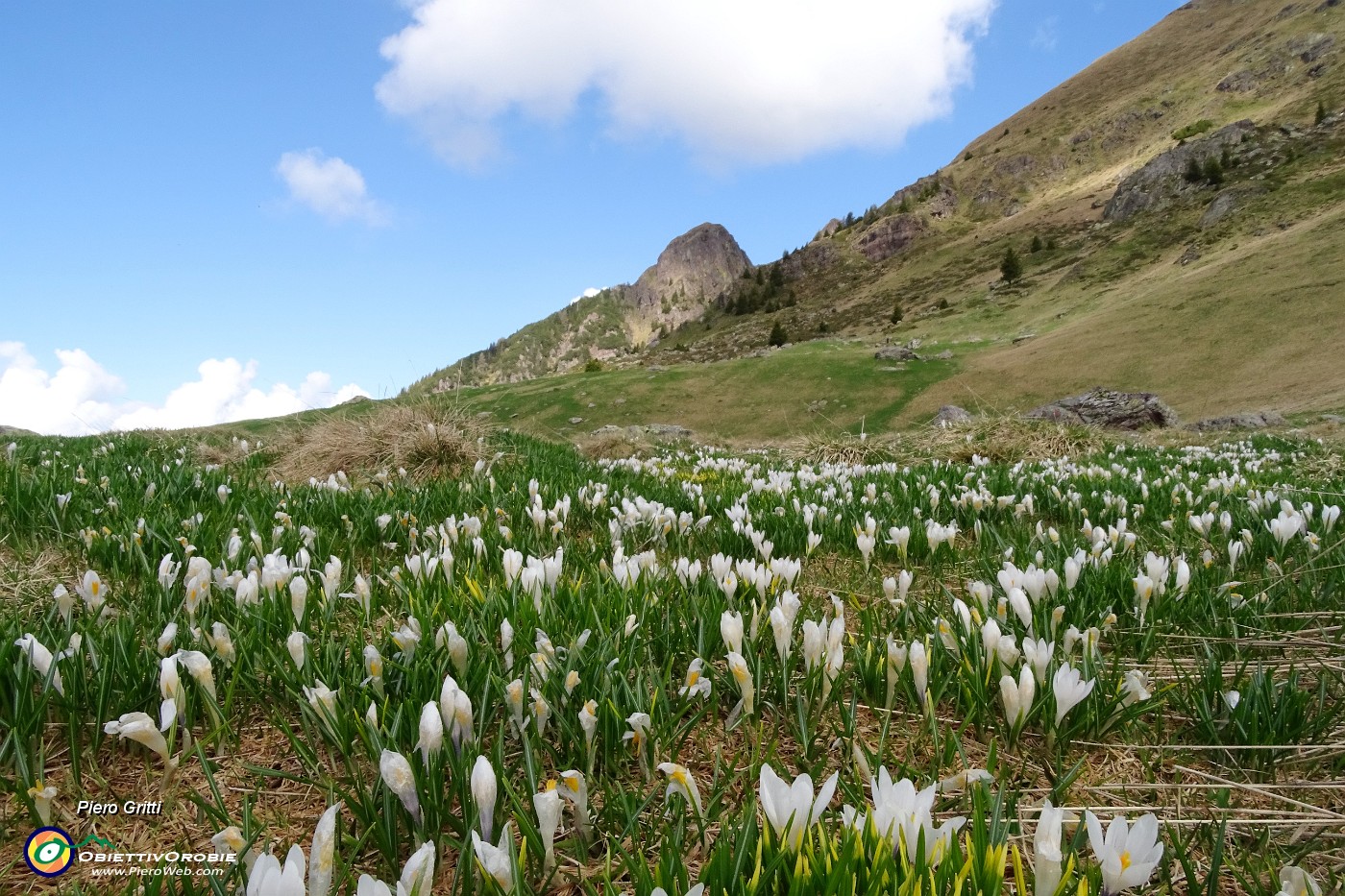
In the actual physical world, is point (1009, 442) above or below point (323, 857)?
below

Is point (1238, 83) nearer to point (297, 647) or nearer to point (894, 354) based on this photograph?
point (894, 354)

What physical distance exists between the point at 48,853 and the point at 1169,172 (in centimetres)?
8143

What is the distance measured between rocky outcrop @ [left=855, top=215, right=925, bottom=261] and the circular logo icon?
371 feet

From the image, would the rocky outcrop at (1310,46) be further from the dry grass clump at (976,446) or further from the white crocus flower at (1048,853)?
the white crocus flower at (1048,853)

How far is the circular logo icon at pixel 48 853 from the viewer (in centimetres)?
143

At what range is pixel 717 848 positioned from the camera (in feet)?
4.00

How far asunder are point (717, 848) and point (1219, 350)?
34.7 metres

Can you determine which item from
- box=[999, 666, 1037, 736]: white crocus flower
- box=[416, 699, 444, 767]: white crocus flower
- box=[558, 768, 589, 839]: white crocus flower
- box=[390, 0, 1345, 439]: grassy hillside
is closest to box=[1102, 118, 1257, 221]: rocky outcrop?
box=[390, 0, 1345, 439]: grassy hillside

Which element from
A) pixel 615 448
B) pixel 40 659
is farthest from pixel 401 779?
pixel 615 448

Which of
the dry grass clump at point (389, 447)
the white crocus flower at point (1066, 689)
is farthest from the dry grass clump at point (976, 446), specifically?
the white crocus flower at point (1066, 689)

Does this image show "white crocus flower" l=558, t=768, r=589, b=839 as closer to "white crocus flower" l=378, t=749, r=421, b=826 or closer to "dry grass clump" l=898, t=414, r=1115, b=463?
"white crocus flower" l=378, t=749, r=421, b=826

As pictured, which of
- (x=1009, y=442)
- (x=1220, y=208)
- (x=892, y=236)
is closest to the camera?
(x=1009, y=442)

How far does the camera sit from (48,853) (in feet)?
4.75

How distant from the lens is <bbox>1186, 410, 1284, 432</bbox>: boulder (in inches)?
665
